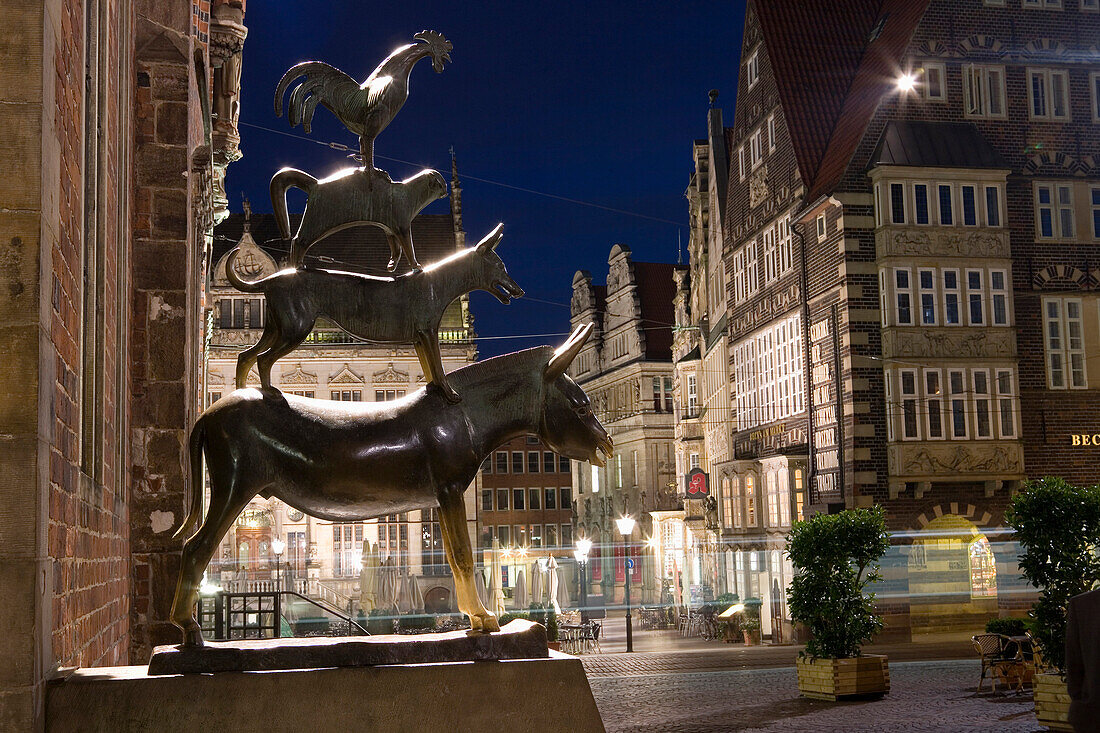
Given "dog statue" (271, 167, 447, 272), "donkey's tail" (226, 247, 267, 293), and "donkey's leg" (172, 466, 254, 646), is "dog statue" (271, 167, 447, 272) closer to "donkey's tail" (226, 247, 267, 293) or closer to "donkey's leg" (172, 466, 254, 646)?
"donkey's tail" (226, 247, 267, 293)

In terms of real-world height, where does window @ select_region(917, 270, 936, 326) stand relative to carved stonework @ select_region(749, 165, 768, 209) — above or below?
below

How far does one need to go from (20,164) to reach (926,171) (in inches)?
1086

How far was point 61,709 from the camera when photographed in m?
3.82

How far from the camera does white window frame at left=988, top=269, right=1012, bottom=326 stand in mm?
29141

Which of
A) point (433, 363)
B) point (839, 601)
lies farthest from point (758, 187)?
point (433, 363)

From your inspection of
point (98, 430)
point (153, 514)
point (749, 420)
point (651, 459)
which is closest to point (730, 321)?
point (749, 420)

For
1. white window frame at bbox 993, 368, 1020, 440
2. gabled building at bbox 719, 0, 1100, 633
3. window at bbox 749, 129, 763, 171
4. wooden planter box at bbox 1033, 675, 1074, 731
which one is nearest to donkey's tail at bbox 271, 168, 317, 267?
wooden planter box at bbox 1033, 675, 1074, 731

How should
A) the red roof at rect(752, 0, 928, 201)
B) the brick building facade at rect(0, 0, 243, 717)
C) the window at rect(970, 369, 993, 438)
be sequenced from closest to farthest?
the brick building facade at rect(0, 0, 243, 717), the window at rect(970, 369, 993, 438), the red roof at rect(752, 0, 928, 201)

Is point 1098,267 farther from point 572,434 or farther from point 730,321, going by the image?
point 572,434

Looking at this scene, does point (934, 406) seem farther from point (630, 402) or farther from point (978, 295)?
point (630, 402)

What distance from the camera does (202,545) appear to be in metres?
4.23

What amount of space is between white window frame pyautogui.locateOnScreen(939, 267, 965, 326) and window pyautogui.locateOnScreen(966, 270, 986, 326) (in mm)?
228

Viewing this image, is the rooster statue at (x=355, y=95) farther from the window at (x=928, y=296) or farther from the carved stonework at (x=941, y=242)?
the window at (x=928, y=296)

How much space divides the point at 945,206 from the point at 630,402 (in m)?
31.9
